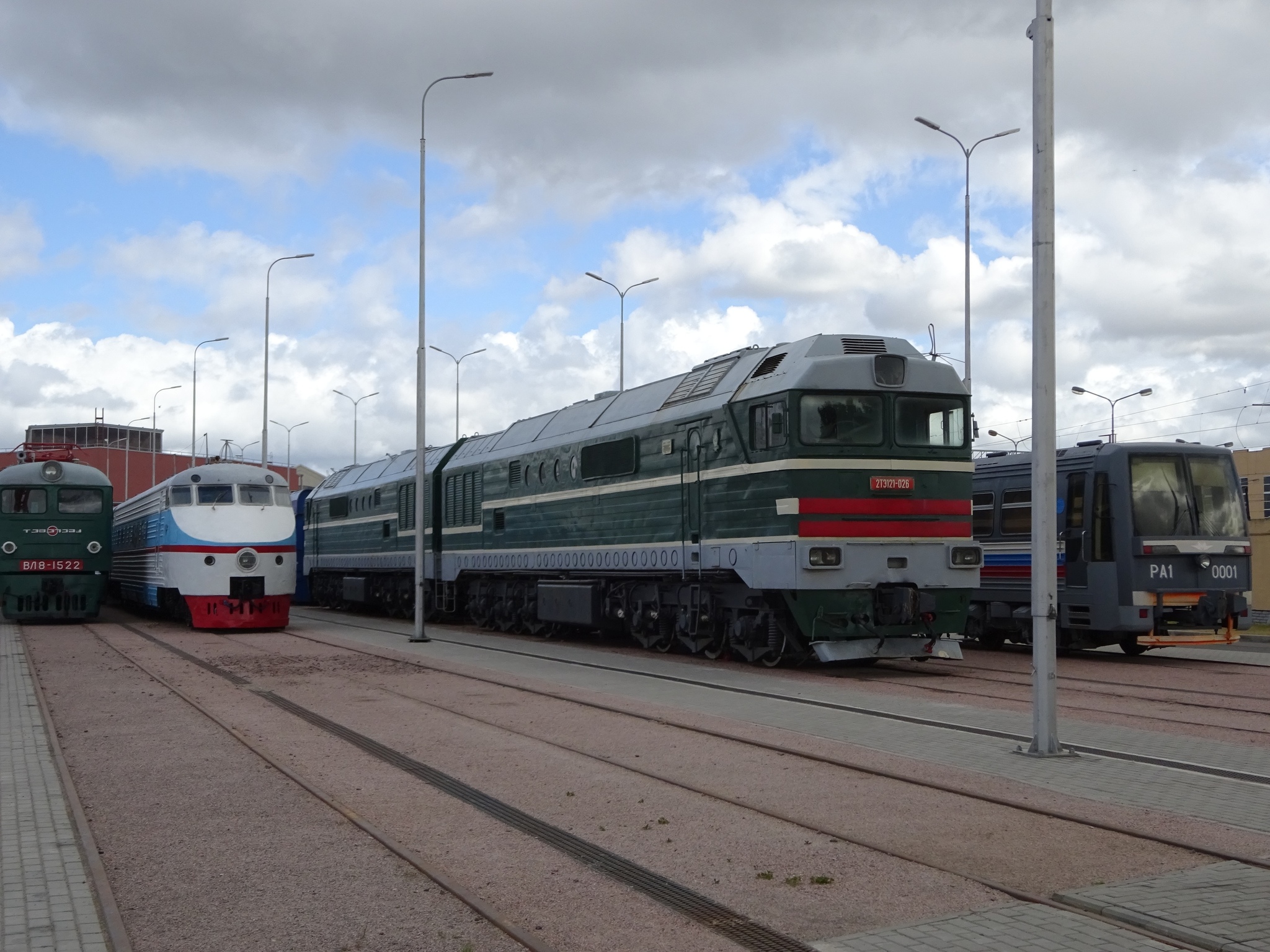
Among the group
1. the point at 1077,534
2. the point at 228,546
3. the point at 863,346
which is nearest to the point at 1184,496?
the point at 1077,534

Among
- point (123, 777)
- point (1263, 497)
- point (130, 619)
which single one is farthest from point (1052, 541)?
point (1263, 497)

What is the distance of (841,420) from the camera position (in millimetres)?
16359

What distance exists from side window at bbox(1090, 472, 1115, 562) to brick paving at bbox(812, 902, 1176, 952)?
13.9 meters

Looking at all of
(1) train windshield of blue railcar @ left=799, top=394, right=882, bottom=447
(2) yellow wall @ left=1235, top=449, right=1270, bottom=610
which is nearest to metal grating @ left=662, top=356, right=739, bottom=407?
(1) train windshield of blue railcar @ left=799, top=394, right=882, bottom=447

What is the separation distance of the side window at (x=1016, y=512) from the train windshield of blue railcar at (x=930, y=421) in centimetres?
432

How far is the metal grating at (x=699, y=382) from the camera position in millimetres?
18688

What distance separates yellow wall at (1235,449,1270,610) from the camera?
131ft

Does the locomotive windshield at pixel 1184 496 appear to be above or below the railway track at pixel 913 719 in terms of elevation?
above

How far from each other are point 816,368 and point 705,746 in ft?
23.4

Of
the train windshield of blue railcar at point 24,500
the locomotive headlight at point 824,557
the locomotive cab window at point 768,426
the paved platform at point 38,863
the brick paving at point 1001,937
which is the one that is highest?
the locomotive cab window at point 768,426

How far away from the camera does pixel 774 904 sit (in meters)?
5.95

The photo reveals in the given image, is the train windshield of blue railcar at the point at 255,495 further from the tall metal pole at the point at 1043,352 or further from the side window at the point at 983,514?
the tall metal pole at the point at 1043,352

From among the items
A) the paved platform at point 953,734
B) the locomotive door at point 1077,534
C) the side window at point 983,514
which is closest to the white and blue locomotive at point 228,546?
the paved platform at point 953,734

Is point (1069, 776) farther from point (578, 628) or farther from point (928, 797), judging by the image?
point (578, 628)
